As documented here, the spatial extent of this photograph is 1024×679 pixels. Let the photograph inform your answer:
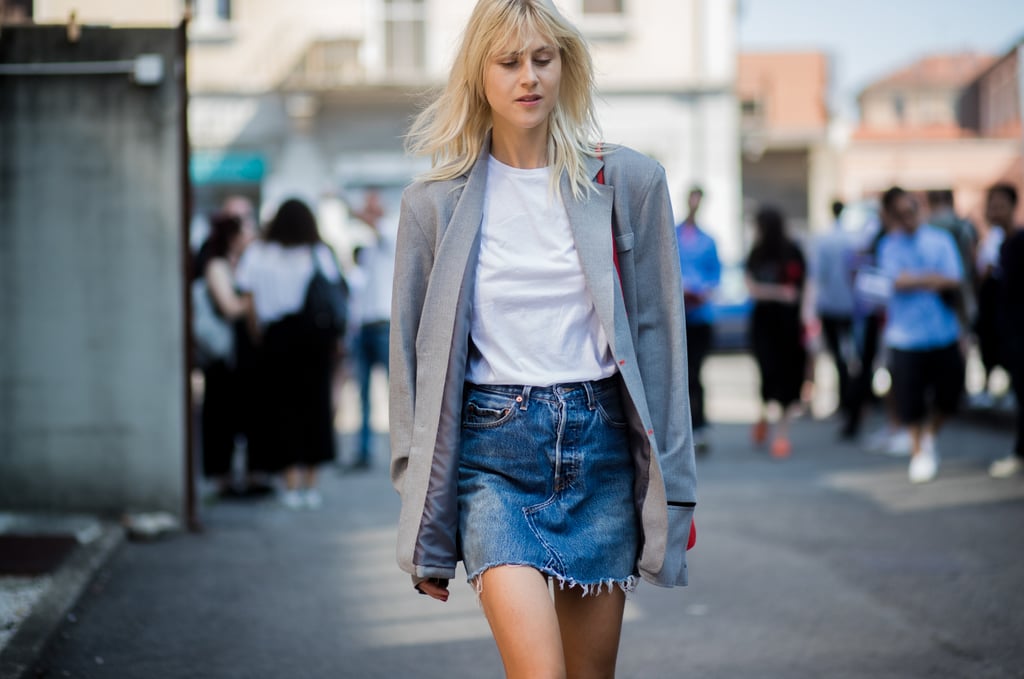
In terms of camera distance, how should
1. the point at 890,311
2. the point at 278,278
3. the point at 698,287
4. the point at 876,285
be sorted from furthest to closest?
the point at 698,287 → the point at 876,285 → the point at 890,311 → the point at 278,278

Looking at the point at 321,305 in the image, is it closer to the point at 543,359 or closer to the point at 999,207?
the point at 999,207

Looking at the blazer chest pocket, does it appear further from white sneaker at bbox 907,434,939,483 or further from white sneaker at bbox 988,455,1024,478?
white sneaker at bbox 988,455,1024,478

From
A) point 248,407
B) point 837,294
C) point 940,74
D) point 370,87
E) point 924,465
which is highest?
point 940,74

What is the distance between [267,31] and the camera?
24859mm

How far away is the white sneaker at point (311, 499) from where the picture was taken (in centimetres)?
885

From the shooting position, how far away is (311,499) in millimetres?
8891

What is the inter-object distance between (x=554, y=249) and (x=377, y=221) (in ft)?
25.5

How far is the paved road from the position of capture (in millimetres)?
5020

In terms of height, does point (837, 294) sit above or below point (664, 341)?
above

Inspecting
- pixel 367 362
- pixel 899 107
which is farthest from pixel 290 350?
pixel 899 107

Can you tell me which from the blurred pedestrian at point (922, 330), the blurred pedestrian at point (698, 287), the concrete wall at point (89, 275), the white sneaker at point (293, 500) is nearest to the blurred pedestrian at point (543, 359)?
the concrete wall at point (89, 275)

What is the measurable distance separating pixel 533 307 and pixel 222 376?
21.4 feet

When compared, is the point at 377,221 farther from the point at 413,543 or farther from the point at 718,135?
the point at 718,135

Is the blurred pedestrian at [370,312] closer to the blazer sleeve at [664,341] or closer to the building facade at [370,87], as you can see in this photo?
the blazer sleeve at [664,341]
